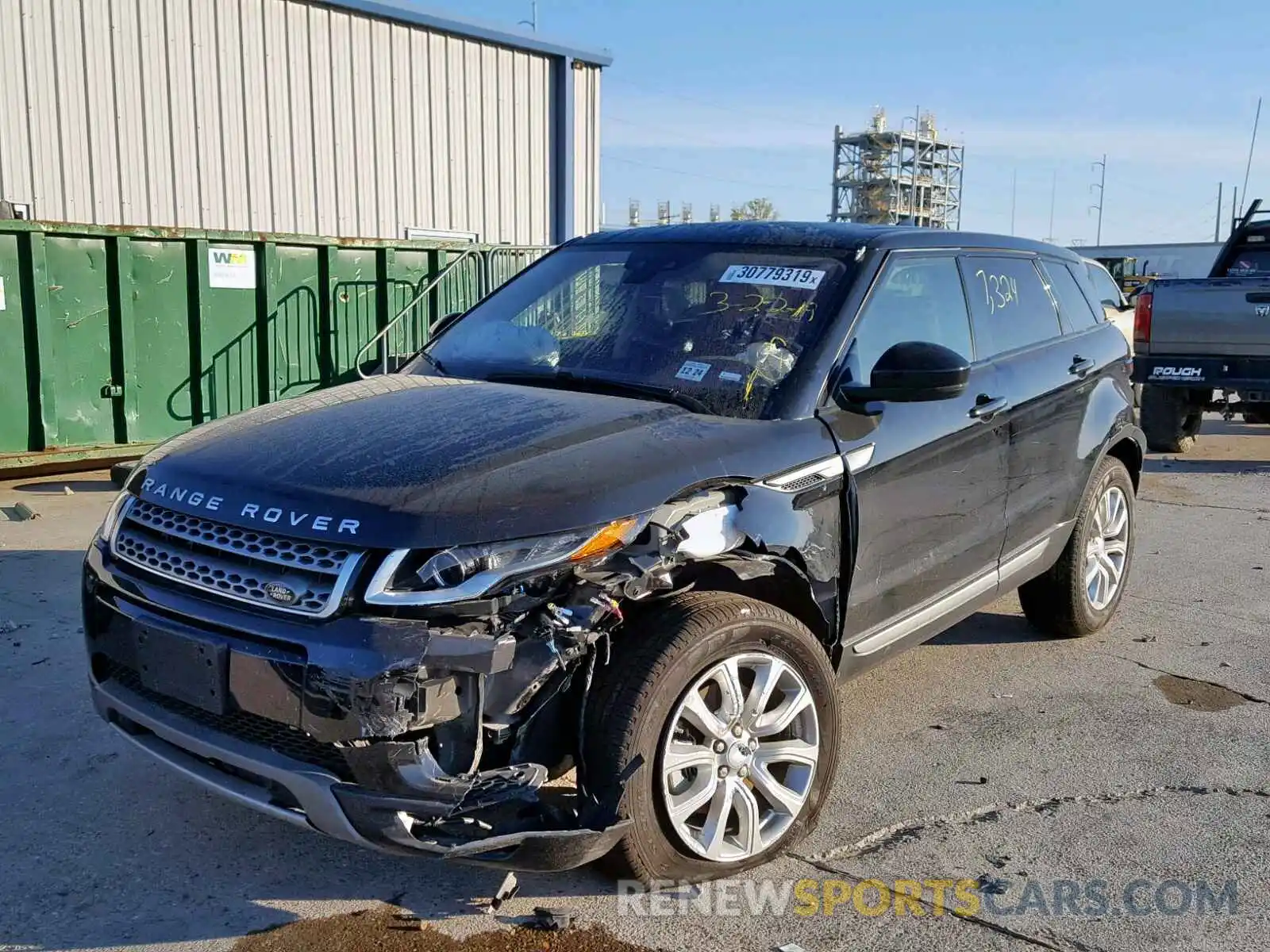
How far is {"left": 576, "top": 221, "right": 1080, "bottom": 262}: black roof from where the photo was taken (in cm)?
396

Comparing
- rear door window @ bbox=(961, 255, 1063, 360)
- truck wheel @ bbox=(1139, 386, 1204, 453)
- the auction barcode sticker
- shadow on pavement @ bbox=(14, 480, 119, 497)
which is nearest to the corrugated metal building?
shadow on pavement @ bbox=(14, 480, 119, 497)

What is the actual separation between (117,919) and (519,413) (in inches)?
67.7

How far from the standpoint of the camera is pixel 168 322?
926cm

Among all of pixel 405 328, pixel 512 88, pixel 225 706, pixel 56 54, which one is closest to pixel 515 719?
pixel 225 706

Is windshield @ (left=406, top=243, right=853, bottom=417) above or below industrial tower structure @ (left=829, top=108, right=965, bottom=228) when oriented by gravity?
below

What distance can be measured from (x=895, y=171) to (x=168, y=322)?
4494cm

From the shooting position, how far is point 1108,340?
17.4 feet

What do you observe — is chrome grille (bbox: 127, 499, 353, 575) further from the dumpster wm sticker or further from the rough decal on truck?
the rough decal on truck

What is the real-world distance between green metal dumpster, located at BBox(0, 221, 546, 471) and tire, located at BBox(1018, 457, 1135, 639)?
659cm

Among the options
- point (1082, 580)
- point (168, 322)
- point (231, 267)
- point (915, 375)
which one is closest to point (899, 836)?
point (915, 375)

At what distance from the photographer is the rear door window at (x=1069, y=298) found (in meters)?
5.05

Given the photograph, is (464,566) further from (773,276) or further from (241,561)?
(773,276)

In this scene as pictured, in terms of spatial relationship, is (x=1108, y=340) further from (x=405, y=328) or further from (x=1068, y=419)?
(x=405, y=328)

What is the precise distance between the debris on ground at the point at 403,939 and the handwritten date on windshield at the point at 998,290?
286 centimetres
